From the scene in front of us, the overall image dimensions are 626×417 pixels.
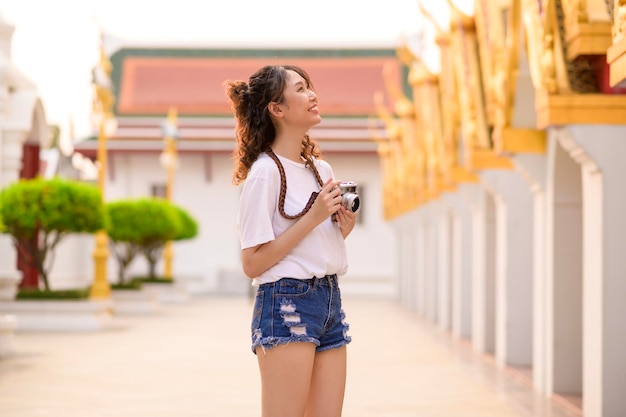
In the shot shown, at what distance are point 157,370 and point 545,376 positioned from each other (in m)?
4.36

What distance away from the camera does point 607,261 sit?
8.09 m

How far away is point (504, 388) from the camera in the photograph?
10.8 metres

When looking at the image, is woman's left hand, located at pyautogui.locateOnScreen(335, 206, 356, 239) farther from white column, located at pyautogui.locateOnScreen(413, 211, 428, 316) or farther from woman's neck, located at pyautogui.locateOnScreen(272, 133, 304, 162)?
white column, located at pyautogui.locateOnScreen(413, 211, 428, 316)

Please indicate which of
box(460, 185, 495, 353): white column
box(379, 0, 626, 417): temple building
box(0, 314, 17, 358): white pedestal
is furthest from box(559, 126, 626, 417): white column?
box(0, 314, 17, 358): white pedestal

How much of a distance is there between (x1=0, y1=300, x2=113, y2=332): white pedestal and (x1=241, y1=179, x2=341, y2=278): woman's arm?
14.8m

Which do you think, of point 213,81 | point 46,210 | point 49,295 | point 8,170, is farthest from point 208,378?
point 213,81

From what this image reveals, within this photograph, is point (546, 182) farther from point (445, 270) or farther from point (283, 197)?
point (445, 270)

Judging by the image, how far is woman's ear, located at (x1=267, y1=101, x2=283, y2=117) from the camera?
157 inches

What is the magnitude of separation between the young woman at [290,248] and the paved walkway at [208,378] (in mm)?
5127

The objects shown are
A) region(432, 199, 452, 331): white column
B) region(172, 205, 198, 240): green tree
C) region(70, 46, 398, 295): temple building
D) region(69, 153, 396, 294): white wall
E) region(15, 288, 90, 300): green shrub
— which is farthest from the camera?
region(69, 153, 396, 294): white wall

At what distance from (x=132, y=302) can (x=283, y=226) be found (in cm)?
2131

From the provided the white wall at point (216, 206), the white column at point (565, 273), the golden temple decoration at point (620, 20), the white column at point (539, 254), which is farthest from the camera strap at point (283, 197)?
the white wall at point (216, 206)

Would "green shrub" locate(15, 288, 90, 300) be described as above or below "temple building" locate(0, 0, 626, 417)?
below

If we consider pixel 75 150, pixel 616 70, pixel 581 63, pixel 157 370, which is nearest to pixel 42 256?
pixel 157 370
